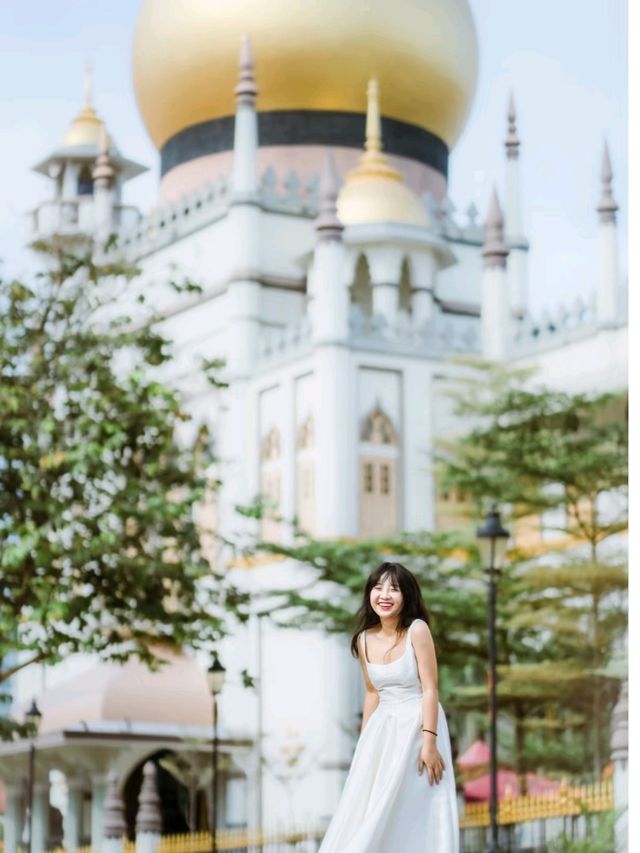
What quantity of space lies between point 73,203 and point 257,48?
4.94m

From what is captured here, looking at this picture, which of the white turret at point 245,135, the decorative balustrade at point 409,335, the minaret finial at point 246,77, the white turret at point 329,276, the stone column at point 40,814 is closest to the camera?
the stone column at point 40,814

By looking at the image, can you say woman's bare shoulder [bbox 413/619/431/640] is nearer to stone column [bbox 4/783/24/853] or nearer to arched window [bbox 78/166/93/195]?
stone column [bbox 4/783/24/853]

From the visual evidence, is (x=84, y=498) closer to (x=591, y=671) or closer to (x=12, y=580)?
(x=12, y=580)

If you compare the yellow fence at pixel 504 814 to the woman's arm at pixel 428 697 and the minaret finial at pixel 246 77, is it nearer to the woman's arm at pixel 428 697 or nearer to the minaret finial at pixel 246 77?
the woman's arm at pixel 428 697

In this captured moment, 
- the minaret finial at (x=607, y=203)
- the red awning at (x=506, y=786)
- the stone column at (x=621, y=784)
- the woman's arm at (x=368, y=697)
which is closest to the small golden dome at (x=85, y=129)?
the minaret finial at (x=607, y=203)

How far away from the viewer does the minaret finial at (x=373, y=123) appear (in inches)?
1085

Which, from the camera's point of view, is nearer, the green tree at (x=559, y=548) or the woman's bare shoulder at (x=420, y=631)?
the woman's bare shoulder at (x=420, y=631)

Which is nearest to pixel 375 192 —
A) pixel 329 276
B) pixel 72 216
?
pixel 329 276

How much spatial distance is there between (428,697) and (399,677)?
15cm

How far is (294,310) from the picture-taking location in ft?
90.6

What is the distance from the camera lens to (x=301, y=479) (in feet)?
84.6

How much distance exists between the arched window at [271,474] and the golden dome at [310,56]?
19.0ft

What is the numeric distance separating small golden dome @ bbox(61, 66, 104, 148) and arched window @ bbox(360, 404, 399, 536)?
9.15m
